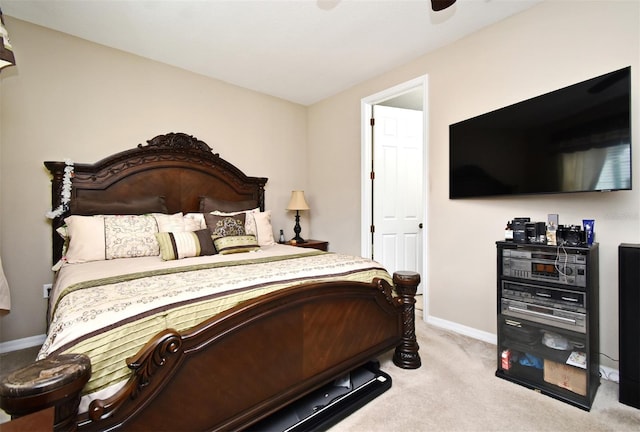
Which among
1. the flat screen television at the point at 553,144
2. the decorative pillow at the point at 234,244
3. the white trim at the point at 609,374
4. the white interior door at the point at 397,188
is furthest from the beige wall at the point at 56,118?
the white trim at the point at 609,374

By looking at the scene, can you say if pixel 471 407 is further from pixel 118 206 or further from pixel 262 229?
pixel 118 206

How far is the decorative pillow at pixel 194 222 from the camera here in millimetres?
2668

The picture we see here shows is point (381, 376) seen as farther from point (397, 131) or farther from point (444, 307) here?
point (397, 131)

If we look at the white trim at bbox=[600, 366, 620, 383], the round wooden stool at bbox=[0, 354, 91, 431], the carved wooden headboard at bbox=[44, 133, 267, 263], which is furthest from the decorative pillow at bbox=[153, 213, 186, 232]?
the white trim at bbox=[600, 366, 620, 383]

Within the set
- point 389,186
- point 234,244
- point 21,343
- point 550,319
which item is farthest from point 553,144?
point 21,343

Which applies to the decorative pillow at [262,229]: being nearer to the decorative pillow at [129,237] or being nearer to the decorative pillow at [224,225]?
the decorative pillow at [224,225]

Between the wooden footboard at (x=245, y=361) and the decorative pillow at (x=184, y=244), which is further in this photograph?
the decorative pillow at (x=184, y=244)

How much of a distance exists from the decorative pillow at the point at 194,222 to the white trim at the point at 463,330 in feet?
7.86

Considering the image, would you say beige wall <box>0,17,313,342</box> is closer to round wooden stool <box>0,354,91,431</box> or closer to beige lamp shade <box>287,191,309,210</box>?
beige lamp shade <box>287,191,309,210</box>

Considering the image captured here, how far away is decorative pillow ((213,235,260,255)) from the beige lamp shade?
4.39 feet

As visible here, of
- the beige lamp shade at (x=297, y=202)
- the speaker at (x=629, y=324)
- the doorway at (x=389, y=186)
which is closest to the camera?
the speaker at (x=629, y=324)

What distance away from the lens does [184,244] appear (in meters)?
2.33

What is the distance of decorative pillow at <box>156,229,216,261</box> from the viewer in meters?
2.25

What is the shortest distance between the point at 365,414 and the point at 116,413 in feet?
3.93
